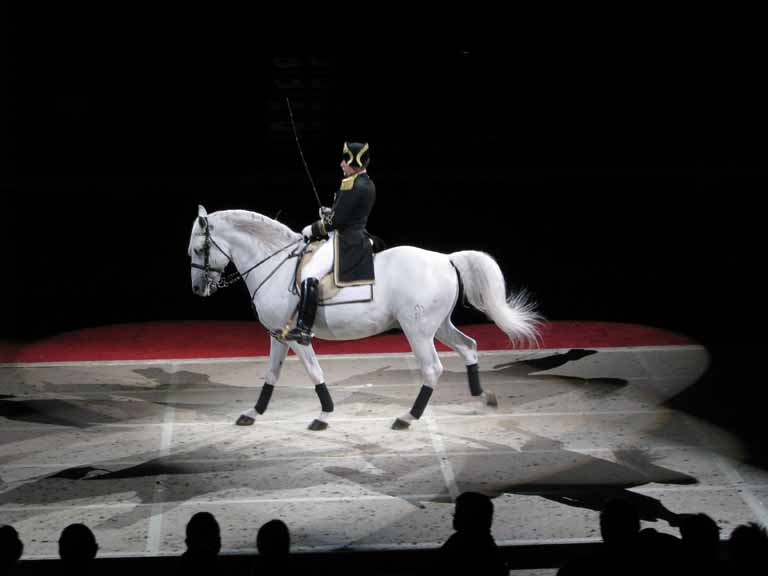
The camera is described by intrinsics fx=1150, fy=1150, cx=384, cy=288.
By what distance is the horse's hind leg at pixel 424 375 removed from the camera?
386 inches

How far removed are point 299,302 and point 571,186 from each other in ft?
26.5

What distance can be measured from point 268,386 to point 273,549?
5.72 m

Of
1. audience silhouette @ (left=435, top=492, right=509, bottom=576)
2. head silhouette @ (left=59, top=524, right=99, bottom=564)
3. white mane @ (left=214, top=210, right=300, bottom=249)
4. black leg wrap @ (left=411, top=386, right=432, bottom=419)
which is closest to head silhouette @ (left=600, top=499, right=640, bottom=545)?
audience silhouette @ (left=435, top=492, right=509, bottom=576)

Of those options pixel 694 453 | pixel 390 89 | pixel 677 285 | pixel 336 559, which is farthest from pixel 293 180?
pixel 336 559

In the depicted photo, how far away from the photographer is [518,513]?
7867 mm

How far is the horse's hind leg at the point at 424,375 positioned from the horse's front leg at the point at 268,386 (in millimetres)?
1141

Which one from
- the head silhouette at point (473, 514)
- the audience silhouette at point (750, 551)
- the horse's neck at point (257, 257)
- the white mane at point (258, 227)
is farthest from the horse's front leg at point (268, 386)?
the audience silhouette at point (750, 551)

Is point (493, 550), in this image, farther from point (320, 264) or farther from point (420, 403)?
point (320, 264)

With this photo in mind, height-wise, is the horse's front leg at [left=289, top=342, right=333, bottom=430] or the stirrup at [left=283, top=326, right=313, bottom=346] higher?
the stirrup at [left=283, top=326, right=313, bottom=346]

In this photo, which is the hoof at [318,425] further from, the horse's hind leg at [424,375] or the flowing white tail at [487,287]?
the flowing white tail at [487,287]

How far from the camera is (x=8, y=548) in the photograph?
436 centimetres

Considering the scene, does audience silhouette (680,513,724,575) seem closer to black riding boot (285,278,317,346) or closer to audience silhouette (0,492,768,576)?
audience silhouette (0,492,768,576)

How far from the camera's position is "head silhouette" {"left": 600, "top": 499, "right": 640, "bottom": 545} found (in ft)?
14.9

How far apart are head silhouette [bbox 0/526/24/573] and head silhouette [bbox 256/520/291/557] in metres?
0.93
